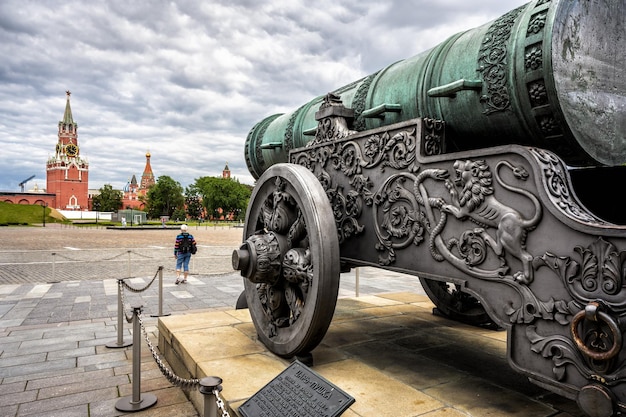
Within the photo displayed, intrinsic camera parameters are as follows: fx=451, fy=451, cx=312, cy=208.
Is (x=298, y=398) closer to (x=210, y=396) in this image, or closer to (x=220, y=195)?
(x=210, y=396)

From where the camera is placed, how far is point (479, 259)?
2271mm

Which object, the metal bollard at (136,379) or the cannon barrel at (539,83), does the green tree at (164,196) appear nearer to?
the metal bollard at (136,379)

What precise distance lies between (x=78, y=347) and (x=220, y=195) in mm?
73712

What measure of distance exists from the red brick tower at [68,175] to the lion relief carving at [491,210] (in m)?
103

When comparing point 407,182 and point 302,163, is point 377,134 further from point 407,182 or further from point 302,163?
point 302,163

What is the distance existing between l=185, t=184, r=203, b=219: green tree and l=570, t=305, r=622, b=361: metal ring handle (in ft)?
278

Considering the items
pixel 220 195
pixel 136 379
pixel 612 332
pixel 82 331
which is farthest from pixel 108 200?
pixel 612 332

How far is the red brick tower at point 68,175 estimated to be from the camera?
94.9m

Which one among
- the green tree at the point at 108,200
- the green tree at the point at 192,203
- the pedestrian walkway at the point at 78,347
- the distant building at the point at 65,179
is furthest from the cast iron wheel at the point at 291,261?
the distant building at the point at 65,179

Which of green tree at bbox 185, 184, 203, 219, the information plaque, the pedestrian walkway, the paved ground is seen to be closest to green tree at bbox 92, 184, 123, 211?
green tree at bbox 185, 184, 203, 219

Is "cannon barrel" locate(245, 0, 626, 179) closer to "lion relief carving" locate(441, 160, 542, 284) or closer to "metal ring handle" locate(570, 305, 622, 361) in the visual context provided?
"lion relief carving" locate(441, 160, 542, 284)

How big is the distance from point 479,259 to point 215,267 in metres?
11.8

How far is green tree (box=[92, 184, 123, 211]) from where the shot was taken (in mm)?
87812

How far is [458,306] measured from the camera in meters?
4.64
